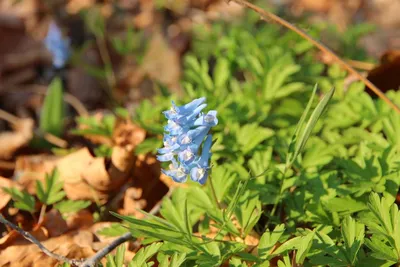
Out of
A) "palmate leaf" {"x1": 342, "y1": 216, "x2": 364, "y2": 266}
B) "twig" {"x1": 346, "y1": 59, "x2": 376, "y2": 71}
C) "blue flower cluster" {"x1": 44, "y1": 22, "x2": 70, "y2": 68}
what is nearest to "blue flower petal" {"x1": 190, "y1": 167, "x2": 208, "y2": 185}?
"palmate leaf" {"x1": 342, "y1": 216, "x2": 364, "y2": 266}

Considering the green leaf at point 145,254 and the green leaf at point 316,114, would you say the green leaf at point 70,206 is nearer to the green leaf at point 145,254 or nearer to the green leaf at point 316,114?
the green leaf at point 145,254

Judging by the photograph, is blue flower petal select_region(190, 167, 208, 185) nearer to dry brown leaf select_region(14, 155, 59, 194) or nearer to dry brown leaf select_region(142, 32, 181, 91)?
dry brown leaf select_region(14, 155, 59, 194)

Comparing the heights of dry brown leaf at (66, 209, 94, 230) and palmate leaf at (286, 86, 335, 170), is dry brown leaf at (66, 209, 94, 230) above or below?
below

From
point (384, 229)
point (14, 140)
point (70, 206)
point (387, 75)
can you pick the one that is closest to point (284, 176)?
point (384, 229)

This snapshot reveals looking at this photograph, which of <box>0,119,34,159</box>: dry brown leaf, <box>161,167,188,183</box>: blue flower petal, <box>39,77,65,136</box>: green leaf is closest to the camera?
<box>161,167,188,183</box>: blue flower petal

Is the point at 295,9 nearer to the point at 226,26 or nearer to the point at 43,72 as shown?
the point at 226,26

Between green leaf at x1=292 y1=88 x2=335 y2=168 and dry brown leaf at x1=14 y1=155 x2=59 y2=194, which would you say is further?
dry brown leaf at x1=14 y1=155 x2=59 y2=194

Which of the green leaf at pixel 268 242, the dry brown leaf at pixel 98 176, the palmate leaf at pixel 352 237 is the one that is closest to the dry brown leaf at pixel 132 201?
the dry brown leaf at pixel 98 176

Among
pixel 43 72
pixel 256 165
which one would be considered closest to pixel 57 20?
pixel 43 72
